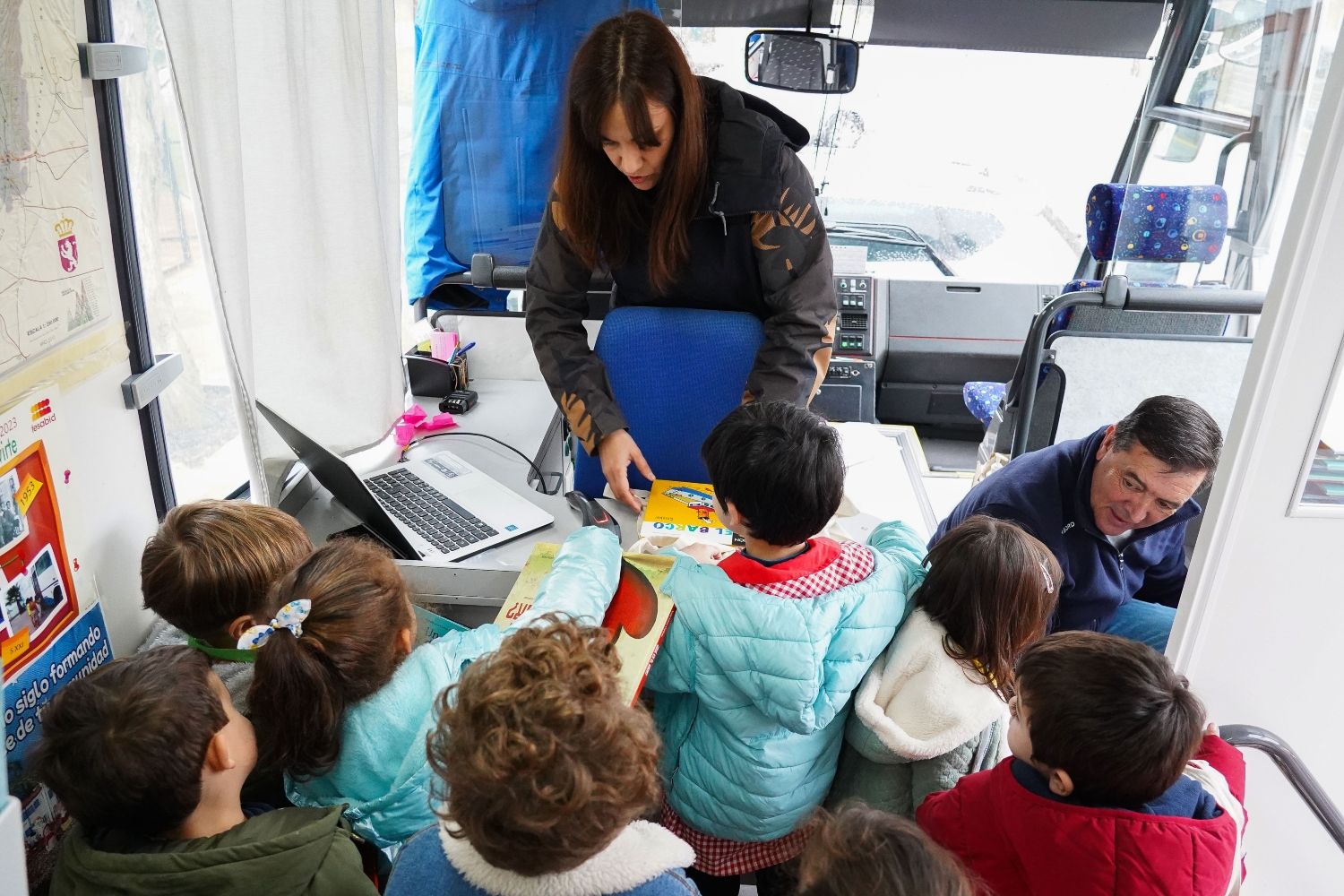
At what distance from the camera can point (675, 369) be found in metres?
1.88

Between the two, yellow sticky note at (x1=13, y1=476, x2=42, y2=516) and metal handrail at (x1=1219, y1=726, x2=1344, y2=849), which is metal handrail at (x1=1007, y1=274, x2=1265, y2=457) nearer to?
metal handrail at (x1=1219, y1=726, x2=1344, y2=849)

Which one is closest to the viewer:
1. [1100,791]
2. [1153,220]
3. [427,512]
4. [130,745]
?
[130,745]

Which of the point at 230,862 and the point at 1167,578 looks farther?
the point at 1167,578

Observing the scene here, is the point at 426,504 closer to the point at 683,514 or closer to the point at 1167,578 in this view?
the point at 683,514

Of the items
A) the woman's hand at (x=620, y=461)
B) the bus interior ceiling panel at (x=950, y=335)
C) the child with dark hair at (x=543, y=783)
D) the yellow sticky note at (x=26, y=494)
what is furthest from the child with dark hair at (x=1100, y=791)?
the bus interior ceiling panel at (x=950, y=335)

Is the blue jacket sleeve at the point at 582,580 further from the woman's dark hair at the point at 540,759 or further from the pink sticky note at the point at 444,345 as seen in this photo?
the pink sticky note at the point at 444,345

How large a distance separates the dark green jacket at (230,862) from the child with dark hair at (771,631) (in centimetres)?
46

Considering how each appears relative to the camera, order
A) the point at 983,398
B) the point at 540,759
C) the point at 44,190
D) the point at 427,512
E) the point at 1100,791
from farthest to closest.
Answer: the point at 983,398 → the point at 427,512 → the point at 44,190 → the point at 1100,791 → the point at 540,759

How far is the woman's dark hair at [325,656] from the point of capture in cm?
107

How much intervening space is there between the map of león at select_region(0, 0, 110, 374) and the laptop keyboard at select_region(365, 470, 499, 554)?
2.03 ft

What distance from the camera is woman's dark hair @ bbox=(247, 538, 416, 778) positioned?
3.50 feet

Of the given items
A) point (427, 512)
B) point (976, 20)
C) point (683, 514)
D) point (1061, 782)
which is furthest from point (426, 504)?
point (976, 20)

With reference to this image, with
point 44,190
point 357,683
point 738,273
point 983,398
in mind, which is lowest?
point 983,398

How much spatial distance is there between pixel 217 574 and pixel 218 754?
0.36 meters
